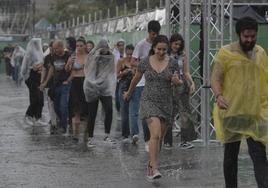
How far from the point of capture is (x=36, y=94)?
15945 mm

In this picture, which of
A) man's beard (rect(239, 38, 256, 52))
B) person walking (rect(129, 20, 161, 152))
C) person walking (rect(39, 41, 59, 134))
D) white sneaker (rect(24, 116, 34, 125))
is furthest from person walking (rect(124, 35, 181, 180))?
white sneaker (rect(24, 116, 34, 125))

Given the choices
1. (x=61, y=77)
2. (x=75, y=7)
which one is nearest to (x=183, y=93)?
(x=61, y=77)

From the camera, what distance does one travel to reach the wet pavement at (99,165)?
8.82 metres

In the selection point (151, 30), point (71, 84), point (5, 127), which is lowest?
point (5, 127)

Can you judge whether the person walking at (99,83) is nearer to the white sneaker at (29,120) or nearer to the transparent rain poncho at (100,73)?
the transparent rain poncho at (100,73)

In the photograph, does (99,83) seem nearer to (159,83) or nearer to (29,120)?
(159,83)

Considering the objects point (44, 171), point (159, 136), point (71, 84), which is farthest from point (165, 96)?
point (71, 84)

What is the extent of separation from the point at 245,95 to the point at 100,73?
17.4ft

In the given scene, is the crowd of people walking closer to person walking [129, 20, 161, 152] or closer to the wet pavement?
person walking [129, 20, 161, 152]

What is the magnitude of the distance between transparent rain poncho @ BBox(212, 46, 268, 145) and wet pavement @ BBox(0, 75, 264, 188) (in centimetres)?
120

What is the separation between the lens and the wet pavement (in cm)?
882

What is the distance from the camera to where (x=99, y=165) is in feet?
33.2

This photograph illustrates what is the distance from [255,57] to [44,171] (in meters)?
3.37

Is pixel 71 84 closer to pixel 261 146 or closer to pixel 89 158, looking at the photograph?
A: pixel 89 158
